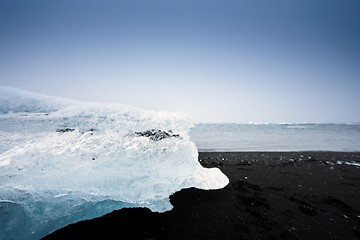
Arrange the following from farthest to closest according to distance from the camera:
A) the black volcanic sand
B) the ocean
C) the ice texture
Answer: the ocean → the black volcanic sand → the ice texture

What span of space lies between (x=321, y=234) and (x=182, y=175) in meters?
2.29

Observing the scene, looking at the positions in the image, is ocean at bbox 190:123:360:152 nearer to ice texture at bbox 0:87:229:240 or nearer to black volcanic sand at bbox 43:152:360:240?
black volcanic sand at bbox 43:152:360:240

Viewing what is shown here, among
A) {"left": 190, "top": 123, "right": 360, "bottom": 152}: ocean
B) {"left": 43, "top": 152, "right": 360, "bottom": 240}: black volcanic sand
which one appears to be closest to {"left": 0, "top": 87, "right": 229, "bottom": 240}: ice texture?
{"left": 43, "top": 152, "right": 360, "bottom": 240}: black volcanic sand

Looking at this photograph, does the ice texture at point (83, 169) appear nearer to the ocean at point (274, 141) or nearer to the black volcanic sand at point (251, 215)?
the black volcanic sand at point (251, 215)

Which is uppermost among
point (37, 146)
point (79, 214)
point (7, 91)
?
point (7, 91)

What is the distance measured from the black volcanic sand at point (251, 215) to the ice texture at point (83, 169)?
265mm

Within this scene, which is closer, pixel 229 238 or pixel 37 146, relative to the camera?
pixel 229 238

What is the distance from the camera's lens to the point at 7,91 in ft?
17.8

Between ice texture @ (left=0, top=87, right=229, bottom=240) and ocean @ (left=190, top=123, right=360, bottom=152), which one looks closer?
ice texture @ (left=0, top=87, right=229, bottom=240)

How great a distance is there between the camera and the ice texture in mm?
2928

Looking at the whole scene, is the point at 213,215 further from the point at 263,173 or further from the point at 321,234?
the point at 263,173

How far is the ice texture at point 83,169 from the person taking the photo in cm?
293

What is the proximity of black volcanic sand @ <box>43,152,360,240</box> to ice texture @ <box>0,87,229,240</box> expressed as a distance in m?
0.27

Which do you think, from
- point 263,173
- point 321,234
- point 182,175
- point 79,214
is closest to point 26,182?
point 79,214
